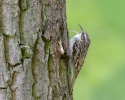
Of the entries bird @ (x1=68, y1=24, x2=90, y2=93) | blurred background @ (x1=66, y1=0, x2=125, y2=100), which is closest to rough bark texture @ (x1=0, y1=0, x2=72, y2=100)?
bird @ (x1=68, y1=24, x2=90, y2=93)

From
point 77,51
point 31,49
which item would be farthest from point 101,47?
point 31,49

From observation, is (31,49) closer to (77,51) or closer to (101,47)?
(77,51)

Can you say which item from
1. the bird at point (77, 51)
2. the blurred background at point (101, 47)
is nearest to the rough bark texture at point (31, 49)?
the bird at point (77, 51)

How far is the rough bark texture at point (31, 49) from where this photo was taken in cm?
239

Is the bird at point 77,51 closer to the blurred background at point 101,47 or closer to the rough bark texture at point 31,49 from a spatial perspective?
the rough bark texture at point 31,49

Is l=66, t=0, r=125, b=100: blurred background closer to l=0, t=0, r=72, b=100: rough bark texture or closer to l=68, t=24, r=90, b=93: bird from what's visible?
l=68, t=24, r=90, b=93: bird

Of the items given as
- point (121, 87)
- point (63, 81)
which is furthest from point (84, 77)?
point (63, 81)

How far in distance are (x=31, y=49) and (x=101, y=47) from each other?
3.86m

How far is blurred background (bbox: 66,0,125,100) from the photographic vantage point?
19.2 ft

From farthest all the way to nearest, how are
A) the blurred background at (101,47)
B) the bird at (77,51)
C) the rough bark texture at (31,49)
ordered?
the blurred background at (101,47), the bird at (77,51), the rough bark texture at (31,49)

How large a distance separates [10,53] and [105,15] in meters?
3.69

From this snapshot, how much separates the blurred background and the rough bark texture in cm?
315

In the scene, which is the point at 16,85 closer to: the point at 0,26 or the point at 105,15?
the point at 0,26

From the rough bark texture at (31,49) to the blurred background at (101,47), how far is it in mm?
3148
